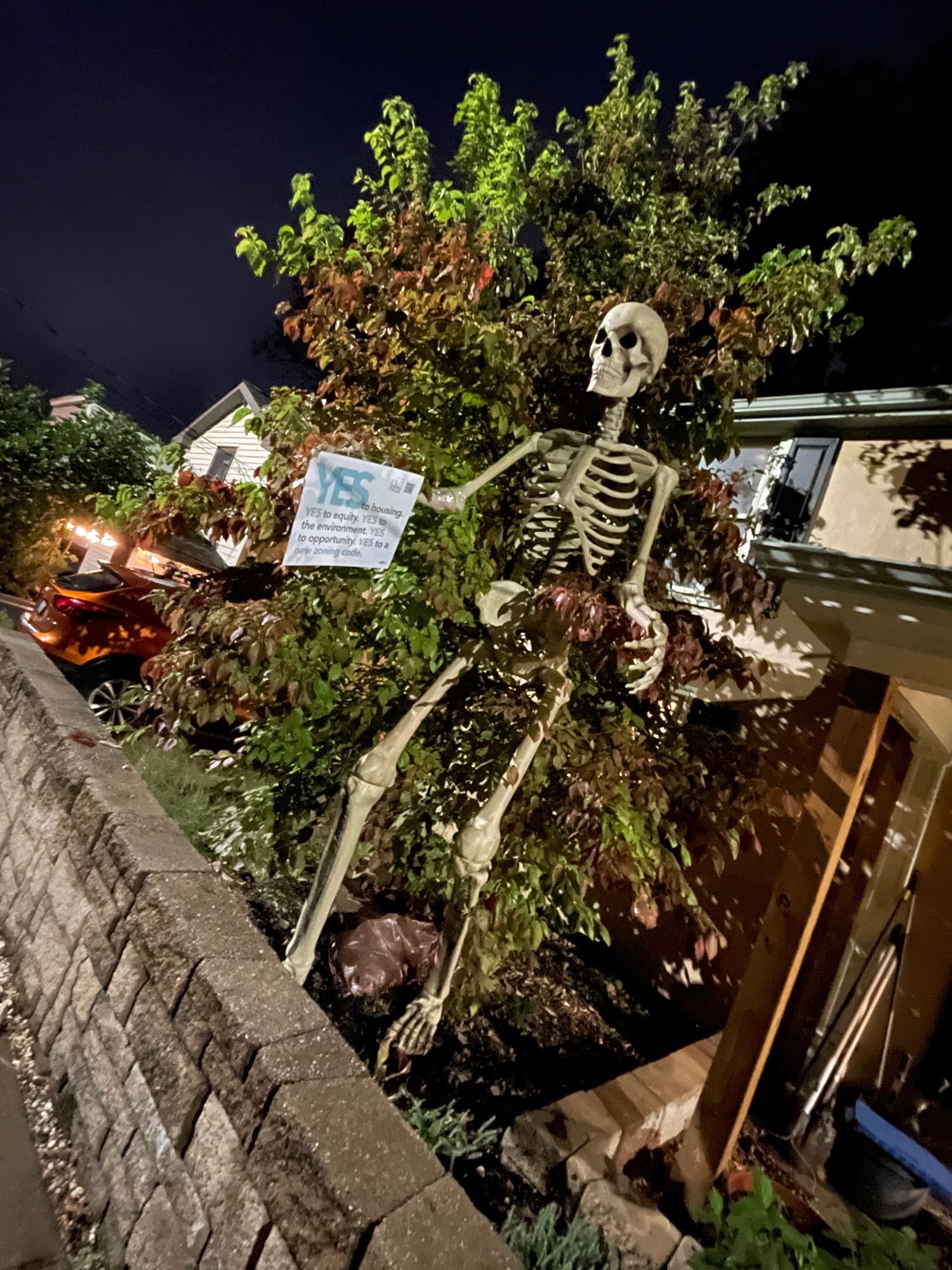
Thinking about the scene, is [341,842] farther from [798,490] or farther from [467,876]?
[798,490]

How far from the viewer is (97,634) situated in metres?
7.18

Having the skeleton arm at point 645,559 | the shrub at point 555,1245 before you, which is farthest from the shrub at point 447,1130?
the skeleton arm at point 645,559

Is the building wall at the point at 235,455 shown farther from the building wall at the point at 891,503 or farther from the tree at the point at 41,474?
→ the building wall at the point at 891,503

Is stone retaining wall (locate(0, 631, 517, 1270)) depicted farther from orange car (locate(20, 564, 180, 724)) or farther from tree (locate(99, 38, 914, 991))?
orange car (locate(20, 564, 180, 724))

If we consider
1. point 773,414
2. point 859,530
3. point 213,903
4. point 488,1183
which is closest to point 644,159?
point 773,414

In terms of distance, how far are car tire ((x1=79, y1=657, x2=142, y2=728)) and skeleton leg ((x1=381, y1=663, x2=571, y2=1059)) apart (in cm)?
519

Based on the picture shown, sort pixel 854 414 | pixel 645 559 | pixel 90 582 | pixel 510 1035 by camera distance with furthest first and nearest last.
→ pixel 90 582, pixel 854 414, pixel 510 1035, pixel 645 559

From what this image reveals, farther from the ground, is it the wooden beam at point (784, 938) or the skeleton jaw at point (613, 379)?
the skeleton jaw at point (613, 379)

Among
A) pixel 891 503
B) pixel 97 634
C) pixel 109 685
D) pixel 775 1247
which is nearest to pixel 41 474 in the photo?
pixel 97 634

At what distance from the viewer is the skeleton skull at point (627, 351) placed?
10.1ft

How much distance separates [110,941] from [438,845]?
2.00 m

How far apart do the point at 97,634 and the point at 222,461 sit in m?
14.9

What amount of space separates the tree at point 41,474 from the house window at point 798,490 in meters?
13.3

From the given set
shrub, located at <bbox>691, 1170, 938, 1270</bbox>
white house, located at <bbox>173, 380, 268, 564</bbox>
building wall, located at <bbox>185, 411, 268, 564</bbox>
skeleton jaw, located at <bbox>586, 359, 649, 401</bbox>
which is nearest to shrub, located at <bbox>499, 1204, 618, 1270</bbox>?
shrub, located at <bbox>691, 1170, 938, 1270</bbox>
